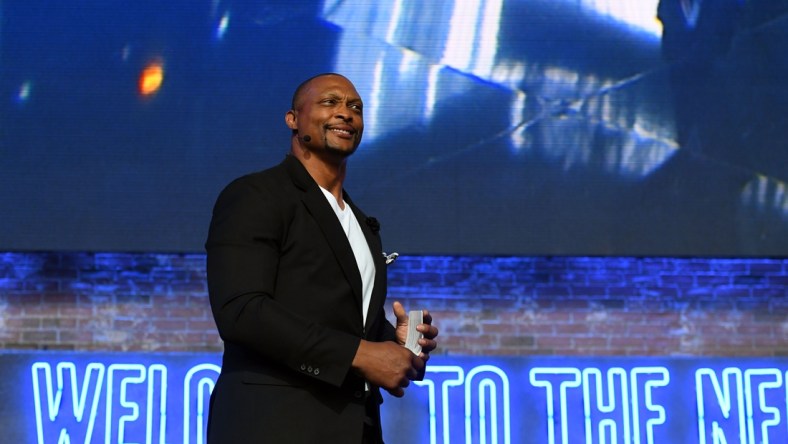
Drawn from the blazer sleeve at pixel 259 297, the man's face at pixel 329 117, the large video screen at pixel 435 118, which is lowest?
the blazer sleeve at pixel 259 297

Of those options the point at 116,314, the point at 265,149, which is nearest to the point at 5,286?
the point at 116,314

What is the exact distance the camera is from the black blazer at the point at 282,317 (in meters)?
1.75

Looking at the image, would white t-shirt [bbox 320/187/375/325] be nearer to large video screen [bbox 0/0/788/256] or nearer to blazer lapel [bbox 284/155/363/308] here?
blazer lapel [bbox 284/155/363/308]

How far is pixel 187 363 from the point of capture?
4.63 meters

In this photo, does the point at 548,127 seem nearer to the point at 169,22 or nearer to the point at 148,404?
the point at 169,22

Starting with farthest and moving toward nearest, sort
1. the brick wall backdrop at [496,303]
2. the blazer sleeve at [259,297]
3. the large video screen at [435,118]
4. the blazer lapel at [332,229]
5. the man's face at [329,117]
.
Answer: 1. the brick wall backdrop at [496,303]
2. the large video screen at [435,118]
3. the man's face at [329,117]
4. the blazer lapel at [332,229]
5. the blazer sleeve at [259,297]

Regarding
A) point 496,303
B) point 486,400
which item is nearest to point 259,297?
point 486,400

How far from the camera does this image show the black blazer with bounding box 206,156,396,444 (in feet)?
5.74

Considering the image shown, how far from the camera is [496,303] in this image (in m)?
4.79

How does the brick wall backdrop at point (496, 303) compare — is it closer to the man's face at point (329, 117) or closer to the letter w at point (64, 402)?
the letter w at point (64, 402)

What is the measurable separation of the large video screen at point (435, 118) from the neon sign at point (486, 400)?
0.57 metres

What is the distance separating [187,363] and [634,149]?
227 centimetres

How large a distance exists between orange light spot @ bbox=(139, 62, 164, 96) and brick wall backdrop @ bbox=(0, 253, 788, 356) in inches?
31.7

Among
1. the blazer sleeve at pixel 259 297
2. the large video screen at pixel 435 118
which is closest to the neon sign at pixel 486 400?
the large video screen at pixel 435 118
